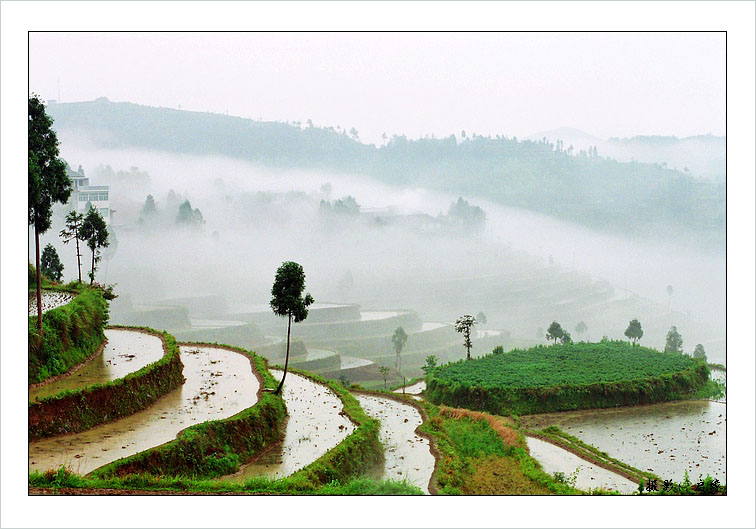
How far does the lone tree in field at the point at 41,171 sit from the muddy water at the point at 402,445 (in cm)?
456

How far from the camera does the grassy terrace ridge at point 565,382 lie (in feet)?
44.3

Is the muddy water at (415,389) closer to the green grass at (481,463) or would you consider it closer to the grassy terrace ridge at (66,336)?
the green grass at (481,463)

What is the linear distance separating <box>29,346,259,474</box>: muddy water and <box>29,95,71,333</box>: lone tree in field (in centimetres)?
163

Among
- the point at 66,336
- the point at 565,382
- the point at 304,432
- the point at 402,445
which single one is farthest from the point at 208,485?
the point at 565,382

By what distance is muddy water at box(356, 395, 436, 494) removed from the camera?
762 centimetres

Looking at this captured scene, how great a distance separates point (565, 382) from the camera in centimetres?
1380

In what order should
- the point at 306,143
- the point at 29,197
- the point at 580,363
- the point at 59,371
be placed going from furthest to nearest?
the point at 306,143
the point at 580,363
the point at 59,371
the point at 29,197

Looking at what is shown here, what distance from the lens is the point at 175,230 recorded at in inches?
1342

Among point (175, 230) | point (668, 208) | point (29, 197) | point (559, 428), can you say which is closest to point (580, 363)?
point (559, 428)

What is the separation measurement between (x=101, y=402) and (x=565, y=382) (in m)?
9.49

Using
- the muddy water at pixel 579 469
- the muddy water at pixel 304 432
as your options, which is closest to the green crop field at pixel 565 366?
the muddy water at pixel 579 469

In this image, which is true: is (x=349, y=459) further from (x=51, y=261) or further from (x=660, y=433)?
(x=51, y=261)

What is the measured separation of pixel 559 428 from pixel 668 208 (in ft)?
80.1

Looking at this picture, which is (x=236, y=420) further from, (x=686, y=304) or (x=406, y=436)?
(x=686, y=304)
